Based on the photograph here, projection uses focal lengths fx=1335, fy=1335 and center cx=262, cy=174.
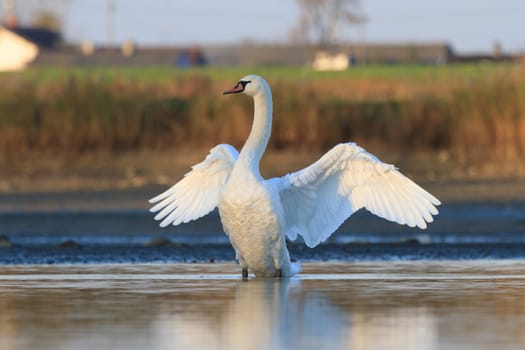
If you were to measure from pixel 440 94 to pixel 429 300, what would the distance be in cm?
1519

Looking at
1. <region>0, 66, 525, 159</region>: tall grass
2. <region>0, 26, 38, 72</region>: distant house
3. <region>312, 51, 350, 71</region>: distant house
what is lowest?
<region>0, 66, 525, 159</region>: tall grass

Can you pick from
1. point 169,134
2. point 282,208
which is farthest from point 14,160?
point 282,208

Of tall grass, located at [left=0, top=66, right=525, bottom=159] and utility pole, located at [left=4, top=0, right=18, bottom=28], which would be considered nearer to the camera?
tall grass, located at [left=0, top=66, right=525, bottom=159]

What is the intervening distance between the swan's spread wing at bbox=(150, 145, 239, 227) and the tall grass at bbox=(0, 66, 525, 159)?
427 inches

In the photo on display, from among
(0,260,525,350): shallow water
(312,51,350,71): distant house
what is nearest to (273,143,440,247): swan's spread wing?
(0,260,525,350): shallow water

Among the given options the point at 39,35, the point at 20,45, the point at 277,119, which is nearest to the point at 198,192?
the point at 277,119

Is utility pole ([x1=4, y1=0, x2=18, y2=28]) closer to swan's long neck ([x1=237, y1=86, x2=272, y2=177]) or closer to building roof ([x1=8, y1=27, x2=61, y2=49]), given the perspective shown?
building roof ([x1=8, y1=27, x2=61, y2=49])

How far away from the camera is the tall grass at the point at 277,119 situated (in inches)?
852

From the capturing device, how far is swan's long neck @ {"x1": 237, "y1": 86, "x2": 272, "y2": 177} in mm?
9812

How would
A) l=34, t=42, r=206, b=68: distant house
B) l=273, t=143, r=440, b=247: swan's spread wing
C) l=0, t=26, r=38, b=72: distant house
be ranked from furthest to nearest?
l=0, t=26, r=38, b=72: distant house < l=34, t=42, r=206, b=68: distant house < l=273, t=143, r=440, b=247: swan's spread wing

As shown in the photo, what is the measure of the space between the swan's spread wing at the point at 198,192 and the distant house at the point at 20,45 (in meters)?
65.4

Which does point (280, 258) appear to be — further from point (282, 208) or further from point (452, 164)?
point (452, 164)

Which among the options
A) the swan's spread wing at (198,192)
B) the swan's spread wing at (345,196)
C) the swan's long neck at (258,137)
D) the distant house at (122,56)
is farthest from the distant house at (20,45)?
the swan's spread wing at (345,196)

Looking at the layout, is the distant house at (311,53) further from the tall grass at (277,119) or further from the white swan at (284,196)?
the white swan at (284,196)
